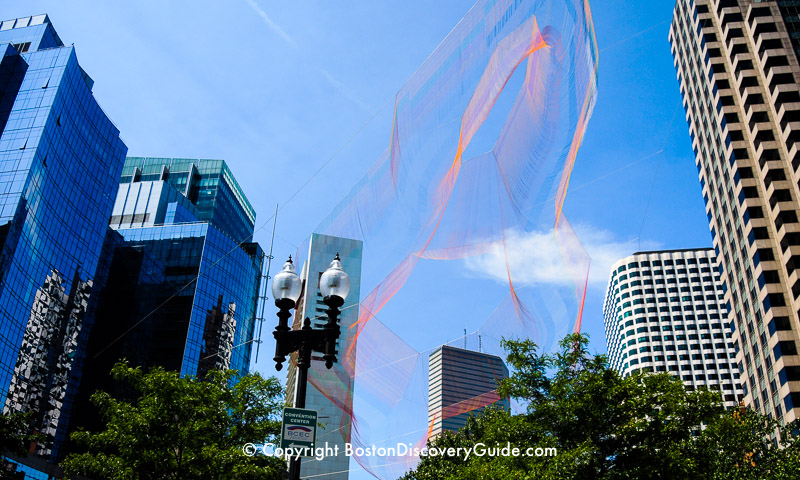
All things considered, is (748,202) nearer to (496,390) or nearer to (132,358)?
(496,390)

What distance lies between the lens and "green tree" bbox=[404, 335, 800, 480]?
17.8 meters

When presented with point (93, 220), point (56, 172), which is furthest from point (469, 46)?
point (93, 220)

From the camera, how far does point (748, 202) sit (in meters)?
75.8

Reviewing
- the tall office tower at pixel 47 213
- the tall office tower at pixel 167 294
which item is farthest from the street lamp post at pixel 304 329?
the tall office tower at pixel 167 294

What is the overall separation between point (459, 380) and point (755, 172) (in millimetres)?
70153

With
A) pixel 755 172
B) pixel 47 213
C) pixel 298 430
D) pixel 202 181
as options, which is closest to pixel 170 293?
pixel 47 213

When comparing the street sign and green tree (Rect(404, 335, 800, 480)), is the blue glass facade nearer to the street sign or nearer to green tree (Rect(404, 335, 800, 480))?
green tree (Rect(404, 335, 800, 480))

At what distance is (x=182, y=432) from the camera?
18656mm

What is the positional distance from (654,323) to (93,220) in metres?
129

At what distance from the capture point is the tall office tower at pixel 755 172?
6919 centimetres

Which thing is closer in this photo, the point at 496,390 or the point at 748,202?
the point at 496,390

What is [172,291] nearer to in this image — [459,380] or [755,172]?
[755,172]

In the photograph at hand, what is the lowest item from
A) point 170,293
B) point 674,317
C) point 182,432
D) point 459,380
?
point 182,432

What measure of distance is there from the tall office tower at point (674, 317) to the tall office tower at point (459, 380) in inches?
5506
